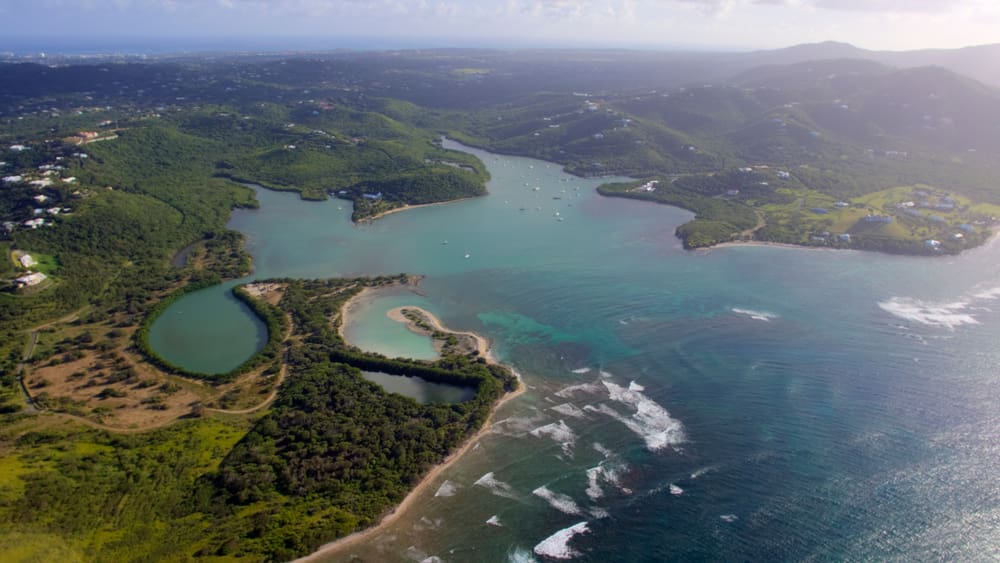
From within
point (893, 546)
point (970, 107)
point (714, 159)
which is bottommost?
point (893, 546)

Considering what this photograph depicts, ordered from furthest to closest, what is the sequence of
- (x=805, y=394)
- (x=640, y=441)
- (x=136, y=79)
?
(x=136, y=79) → (x=805, y=394) → (x=640, y=441)

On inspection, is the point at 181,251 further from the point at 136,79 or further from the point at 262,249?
the point at 136,79

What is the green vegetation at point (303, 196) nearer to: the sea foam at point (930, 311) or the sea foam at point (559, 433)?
the sea foam at point (559, 433)

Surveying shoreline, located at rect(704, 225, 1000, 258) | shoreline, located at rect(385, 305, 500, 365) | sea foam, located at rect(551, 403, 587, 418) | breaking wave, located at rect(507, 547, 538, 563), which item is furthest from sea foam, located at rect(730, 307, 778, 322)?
breaking wave, located at rect(507, 547, 538, 563)

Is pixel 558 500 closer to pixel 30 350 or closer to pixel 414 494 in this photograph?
pixel 414 494

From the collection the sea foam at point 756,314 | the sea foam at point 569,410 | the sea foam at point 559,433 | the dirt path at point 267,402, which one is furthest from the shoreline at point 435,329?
the sea foam at point 756,314

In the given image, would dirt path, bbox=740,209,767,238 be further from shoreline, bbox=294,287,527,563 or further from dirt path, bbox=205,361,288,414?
dirt path, bbox=205,361,288,414

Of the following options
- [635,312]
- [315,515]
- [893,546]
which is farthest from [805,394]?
[315,515]
